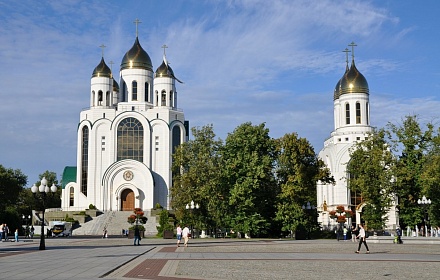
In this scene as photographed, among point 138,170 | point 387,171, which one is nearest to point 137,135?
point 138,170

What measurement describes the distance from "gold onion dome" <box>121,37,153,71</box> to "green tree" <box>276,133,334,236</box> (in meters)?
28.4

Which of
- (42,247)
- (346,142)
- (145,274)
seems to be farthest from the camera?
(346,142)

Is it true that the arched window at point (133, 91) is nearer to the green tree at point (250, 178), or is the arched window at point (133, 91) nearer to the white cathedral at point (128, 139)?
the white cathedral at point (128, 139)

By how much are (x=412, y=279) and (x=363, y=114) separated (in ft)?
183

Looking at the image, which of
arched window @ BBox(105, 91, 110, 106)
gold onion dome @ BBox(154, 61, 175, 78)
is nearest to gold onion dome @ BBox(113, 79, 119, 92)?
arched window @ BBox(105, 91, 110, 106)

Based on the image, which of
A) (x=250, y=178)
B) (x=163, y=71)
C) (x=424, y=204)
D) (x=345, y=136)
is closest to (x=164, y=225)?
(x=250, y=178)

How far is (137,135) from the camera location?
7169 cm

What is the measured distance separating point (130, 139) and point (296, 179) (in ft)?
90.6

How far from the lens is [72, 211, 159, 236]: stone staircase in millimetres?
60469

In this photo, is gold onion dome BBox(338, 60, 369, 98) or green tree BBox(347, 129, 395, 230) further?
gold onion dome BBox(338, 60, 369, 98)

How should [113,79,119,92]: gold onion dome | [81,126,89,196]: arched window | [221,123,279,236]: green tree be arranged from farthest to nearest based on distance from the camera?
[113,79,119,92]: gold onion dome, [81,126,89,196]: arched window, [221,123,279,236]: green tree

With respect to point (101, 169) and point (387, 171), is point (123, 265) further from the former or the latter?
point (101, 169)

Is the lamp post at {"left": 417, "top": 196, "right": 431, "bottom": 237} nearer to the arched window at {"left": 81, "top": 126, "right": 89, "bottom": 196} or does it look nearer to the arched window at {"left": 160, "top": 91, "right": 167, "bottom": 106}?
the arched window at {"left": 160, "top": 91, "right": 167, "bottom": 106}

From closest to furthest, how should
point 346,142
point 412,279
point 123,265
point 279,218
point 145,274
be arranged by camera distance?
point 412,279 → point 145,274 → point 123,265 → point 279,218 → point 346,142
